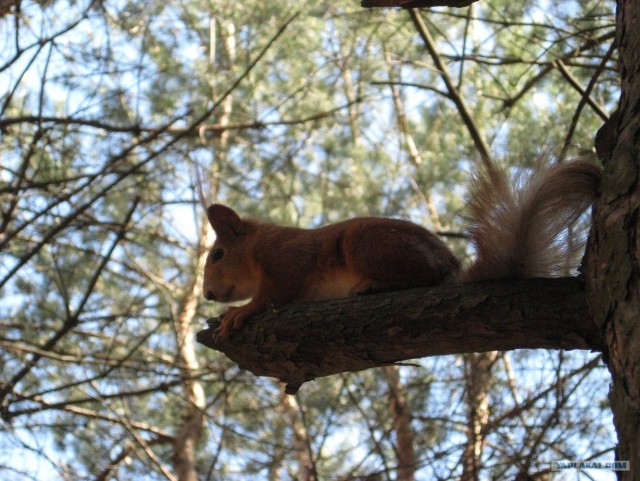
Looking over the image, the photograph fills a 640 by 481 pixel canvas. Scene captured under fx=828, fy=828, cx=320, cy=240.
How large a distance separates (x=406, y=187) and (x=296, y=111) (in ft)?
3.49

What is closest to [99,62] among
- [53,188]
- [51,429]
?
[53,188]

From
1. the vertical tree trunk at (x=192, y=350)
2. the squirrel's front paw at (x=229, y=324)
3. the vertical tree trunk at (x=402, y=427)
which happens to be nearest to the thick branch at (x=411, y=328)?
the squirrel's front paw at (x=229, y=324)

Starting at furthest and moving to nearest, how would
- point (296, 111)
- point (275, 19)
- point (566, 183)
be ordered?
point (296, 111) < point (275, 19) < point (566, 183)

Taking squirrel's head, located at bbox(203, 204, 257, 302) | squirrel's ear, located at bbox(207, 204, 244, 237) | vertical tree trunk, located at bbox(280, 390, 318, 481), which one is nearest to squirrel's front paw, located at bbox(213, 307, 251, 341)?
squirrel's head, located at bbox(203, 204, 257, 302)

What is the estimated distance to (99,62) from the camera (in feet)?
15.0

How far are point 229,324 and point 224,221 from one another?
30.7 inches

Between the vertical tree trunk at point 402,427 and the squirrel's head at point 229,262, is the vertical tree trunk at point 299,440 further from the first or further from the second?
the squirrel's head at point 229,262

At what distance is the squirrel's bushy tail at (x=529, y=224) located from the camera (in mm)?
1892

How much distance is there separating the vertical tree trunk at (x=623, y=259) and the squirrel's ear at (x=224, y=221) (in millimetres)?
1643

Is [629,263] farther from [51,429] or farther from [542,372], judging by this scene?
[51,429]

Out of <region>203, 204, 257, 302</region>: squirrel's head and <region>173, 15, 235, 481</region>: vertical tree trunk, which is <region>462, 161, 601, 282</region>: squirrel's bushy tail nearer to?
<region>203, 204, 257, 302</region>: squirrel's head

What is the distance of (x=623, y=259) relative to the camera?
1.52m

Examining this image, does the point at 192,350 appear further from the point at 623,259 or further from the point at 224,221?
the point at 623,259

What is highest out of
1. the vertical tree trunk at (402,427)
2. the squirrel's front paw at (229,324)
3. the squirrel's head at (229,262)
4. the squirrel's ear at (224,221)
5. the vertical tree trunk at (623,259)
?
the squirrel's ear at (224,221)
